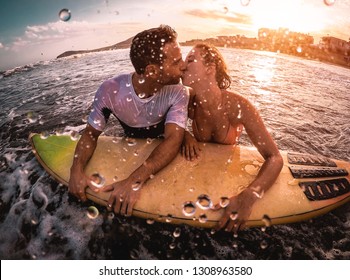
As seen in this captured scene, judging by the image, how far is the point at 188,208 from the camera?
8.78 ft

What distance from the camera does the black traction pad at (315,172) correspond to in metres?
3.12

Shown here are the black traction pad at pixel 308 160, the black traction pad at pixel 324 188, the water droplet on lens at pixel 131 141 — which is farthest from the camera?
the water droplet on lens at pixel 131 141

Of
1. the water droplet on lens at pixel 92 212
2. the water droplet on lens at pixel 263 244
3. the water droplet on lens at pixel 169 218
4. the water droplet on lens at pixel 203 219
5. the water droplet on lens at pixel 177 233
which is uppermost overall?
the water droplet on lens at pixel 203 219

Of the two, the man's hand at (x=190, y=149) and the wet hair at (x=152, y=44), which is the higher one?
the wet hair at (x=152, y=44)

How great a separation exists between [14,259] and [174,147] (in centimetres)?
204

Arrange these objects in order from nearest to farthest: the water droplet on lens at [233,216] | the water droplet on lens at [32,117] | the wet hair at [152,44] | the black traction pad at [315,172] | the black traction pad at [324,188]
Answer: the water droplet on lens at [233,216]
the wet hair at [152,44]
the black traction pad at [324,188]
the black traction pad at [315,172]
the water droplet on lens at [32,117]

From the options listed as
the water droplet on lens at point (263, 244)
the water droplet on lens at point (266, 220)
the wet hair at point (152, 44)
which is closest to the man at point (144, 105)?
the wet hair at point (152, 44)

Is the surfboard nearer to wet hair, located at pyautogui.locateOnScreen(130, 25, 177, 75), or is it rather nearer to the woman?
the woman

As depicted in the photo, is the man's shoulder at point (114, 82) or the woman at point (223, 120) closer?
the woman at point (223, 120)

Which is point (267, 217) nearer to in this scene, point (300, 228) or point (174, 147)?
point (300, 228)

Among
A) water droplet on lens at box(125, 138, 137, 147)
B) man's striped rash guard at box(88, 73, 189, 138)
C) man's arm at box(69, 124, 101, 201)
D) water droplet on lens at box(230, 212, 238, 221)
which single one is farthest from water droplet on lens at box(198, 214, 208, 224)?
water droplet on lens at box(125, 138, 137, 147)

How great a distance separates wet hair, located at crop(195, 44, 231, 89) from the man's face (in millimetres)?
280

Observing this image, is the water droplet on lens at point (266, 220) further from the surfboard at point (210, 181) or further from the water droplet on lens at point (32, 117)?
the water droplet on lens at point (32, 117)

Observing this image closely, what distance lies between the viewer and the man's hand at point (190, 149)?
316 cm
